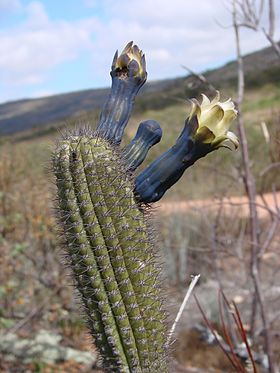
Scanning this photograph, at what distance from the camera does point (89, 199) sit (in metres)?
1.72

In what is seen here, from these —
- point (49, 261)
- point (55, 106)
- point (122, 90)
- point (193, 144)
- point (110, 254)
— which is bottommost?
point (49, 261)

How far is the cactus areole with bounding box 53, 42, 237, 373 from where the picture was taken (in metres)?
1.72

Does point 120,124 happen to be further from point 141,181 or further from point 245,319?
point 245,319

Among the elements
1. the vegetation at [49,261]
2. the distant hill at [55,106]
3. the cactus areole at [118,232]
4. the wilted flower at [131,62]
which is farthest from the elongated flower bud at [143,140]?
the distant hill at [55,106]

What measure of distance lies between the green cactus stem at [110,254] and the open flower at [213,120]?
0.25 meters

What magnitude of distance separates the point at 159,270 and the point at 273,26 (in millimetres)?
2632

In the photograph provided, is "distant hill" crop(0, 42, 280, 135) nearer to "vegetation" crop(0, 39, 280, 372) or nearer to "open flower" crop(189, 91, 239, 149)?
"vegetation" crop(0, 39, 280, 372)

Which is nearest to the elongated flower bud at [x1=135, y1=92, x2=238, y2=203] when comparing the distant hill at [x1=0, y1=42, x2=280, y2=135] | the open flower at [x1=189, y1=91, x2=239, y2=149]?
the open flower at [x1=189, y1=91, x2=239, y2=149]

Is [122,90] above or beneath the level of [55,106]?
above

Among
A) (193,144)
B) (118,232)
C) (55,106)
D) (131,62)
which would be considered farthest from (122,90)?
(55,106)

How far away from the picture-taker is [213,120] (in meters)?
1.75

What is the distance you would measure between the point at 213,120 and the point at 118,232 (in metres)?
0.42

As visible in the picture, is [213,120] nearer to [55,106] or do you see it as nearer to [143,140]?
[143,140]

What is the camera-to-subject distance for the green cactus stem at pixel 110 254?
1721 millimetres
